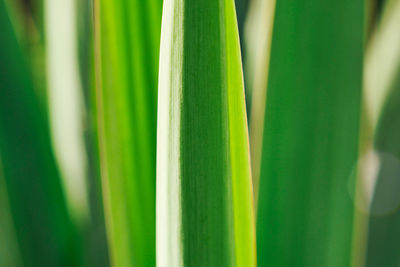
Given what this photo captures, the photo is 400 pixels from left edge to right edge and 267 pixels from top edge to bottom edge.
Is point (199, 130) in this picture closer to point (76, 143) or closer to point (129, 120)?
point (129, 120)

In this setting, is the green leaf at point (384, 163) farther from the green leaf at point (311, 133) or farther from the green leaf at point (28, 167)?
the green leaf at point (28, 167)

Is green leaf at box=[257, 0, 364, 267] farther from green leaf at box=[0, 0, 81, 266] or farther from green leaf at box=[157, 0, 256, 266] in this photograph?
green leaf at box=[0, 0, 81, 266]

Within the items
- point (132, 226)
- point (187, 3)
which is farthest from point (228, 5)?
point (132, 226)

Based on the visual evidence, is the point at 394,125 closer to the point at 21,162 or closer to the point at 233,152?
the point at 233,152

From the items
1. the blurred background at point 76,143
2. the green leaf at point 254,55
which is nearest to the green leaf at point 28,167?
the blurred background at point 76,143

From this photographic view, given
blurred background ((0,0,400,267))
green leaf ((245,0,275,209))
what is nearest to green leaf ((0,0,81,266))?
blurred background ((0,0,400,267))

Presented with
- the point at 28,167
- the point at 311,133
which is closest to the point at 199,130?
the point at 311,133
